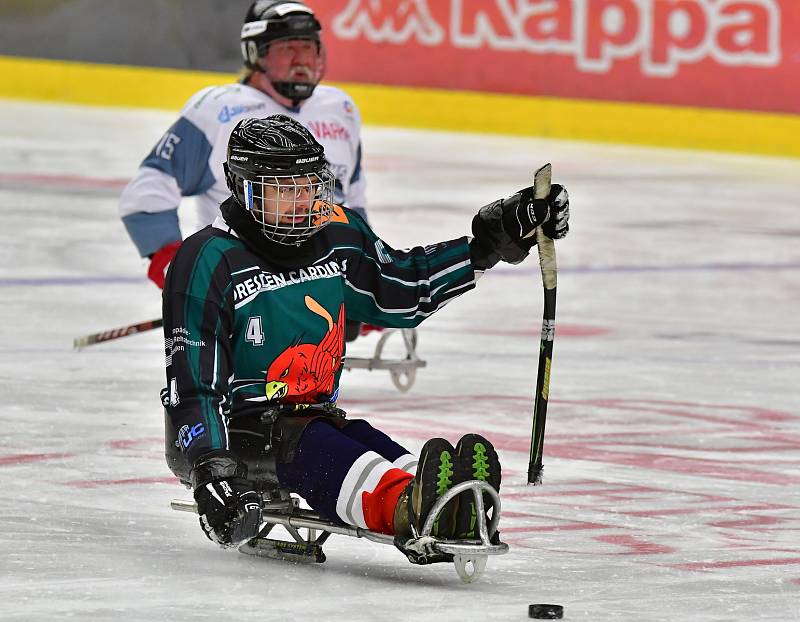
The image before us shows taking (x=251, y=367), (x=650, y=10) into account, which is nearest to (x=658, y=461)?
(x=251, y=367)

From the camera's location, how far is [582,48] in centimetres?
1644

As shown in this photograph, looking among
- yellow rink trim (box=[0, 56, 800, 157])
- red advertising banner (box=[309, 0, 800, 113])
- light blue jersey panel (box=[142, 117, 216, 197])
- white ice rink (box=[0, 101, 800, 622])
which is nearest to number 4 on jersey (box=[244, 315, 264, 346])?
white ice rink (box=[0, 101, 800, 622])

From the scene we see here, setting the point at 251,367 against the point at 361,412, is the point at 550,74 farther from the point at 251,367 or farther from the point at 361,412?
the point at 251,367

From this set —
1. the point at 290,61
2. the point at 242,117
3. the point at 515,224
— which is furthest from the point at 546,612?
the point at 290,61

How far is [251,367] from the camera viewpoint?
14.3 feet

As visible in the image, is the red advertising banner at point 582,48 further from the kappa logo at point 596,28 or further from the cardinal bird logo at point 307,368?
the cardinal bird logo at point 307,368

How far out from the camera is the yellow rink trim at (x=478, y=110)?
1573cm

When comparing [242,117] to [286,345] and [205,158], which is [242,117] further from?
[286,345]

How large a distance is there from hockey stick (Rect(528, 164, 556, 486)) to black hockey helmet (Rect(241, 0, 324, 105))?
2268mm

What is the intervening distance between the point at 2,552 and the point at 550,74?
1254 cm

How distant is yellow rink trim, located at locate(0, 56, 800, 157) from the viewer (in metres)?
15.7

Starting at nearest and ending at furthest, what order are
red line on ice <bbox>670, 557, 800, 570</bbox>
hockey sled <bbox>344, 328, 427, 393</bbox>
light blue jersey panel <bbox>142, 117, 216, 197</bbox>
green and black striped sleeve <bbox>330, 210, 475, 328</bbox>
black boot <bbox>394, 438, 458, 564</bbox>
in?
black boot <bbox>394, 438, 458, 564</bbox>
red line on ice <bbox>670, 557, 800, 570</bbox>
green and black striped sleeve <bbox>330, 210, 475, 328</bbox>
light blue jersey panel <bbox>142, 117, 216, 197</bbox>
hockey sled <bbox>344, 328, 427, 393</bbox>

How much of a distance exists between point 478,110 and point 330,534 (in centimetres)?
1295

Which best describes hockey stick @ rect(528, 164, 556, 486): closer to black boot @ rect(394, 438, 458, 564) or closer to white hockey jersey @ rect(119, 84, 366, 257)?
black boot @ rect(394, 438, 458, 564)
